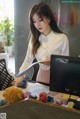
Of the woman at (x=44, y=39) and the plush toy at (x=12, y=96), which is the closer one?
the plush toy at (x=12, y=96)

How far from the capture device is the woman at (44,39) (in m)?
1.92

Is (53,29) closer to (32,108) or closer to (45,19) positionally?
(45,19)

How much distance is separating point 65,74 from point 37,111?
0.30 metres

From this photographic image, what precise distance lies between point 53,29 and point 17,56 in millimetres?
1705

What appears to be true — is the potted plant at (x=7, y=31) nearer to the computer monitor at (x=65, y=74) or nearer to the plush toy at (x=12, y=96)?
the plush toy at (x=12, y=96)

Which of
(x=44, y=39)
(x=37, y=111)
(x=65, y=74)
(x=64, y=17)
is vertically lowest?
(x=37, y=111)

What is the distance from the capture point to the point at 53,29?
79.8 inches

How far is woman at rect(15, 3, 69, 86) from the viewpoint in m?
1.92

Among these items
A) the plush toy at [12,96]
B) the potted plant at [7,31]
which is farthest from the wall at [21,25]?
the plush toy at [12,96]

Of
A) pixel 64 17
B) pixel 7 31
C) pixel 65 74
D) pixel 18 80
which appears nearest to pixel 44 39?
pixel 18 80

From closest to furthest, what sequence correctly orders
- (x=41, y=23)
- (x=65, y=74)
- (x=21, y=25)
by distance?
(x=65, y=74), (x=41, y=23), (x=21, y=25)

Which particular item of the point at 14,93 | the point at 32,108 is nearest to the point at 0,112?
the point at 32,108

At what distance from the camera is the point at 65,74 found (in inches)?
53.7

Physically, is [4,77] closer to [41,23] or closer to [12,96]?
[12,96]
